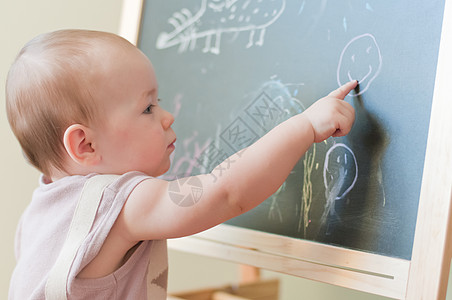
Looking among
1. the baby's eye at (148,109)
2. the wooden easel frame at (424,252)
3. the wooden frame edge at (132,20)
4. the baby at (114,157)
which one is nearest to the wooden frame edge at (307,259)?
the wooden easel frame at (424,252)

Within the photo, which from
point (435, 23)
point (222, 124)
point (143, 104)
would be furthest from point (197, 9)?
point (435, 23)

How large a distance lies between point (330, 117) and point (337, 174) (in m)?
0.12

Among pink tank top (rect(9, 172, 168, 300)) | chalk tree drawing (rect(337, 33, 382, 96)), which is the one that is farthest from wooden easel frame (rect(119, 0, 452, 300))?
pink tank top (rect(9, 172, 168, 300))

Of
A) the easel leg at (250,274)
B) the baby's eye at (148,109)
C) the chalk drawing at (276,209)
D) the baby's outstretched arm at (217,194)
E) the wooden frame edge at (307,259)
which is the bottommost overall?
the easel leg at (250,274)

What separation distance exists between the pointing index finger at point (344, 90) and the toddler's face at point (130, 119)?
0.27 metres

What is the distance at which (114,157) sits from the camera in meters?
0.82

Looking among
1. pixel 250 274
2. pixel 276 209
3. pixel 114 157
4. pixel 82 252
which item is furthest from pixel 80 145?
pixel 250 274

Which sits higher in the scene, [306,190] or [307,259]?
[306,190]

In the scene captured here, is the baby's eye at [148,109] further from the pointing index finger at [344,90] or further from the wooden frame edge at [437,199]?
the wooden frame edge at [437,199]

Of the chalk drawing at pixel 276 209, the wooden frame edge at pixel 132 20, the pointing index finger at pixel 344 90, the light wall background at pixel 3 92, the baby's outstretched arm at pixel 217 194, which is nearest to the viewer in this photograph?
the baby's outstretched arm at pixel 217 194

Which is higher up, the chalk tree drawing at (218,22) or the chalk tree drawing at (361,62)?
the chalk tree drawing at (218,22)

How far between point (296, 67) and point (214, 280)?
1.14 metres

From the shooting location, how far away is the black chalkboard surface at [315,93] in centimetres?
82

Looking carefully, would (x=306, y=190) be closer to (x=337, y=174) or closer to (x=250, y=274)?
(x=337, y=174)
